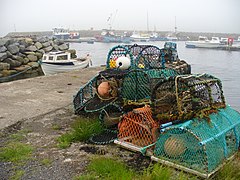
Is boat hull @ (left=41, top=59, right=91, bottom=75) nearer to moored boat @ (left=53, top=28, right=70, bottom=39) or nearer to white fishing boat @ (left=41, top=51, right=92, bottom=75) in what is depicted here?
white fishing boat @ (left=41, top=51, right=92, bottom=75)

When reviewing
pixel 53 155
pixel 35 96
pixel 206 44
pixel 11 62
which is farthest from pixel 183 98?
pixel 206 44

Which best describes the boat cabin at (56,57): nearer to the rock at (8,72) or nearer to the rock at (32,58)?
the rock at (8,72)

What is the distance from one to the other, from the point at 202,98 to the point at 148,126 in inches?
40.5

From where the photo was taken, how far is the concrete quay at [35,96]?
6434 millimetres

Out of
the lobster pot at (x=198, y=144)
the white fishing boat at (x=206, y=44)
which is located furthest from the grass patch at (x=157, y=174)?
the white fishing boat at (x=206, y=44)

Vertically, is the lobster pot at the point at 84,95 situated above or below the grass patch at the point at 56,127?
above

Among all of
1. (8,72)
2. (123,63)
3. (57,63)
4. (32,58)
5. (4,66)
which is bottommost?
(8,72)

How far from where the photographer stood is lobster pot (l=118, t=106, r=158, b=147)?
14.5 feet

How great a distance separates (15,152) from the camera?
4.39m

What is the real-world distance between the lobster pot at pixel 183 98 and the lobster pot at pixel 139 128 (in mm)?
163

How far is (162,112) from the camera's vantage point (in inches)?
183

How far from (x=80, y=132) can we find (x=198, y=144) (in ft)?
6.82

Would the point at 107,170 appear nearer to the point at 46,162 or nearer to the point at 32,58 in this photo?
the point at 46,162

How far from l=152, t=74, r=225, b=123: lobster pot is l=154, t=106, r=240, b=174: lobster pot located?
0.23 m
